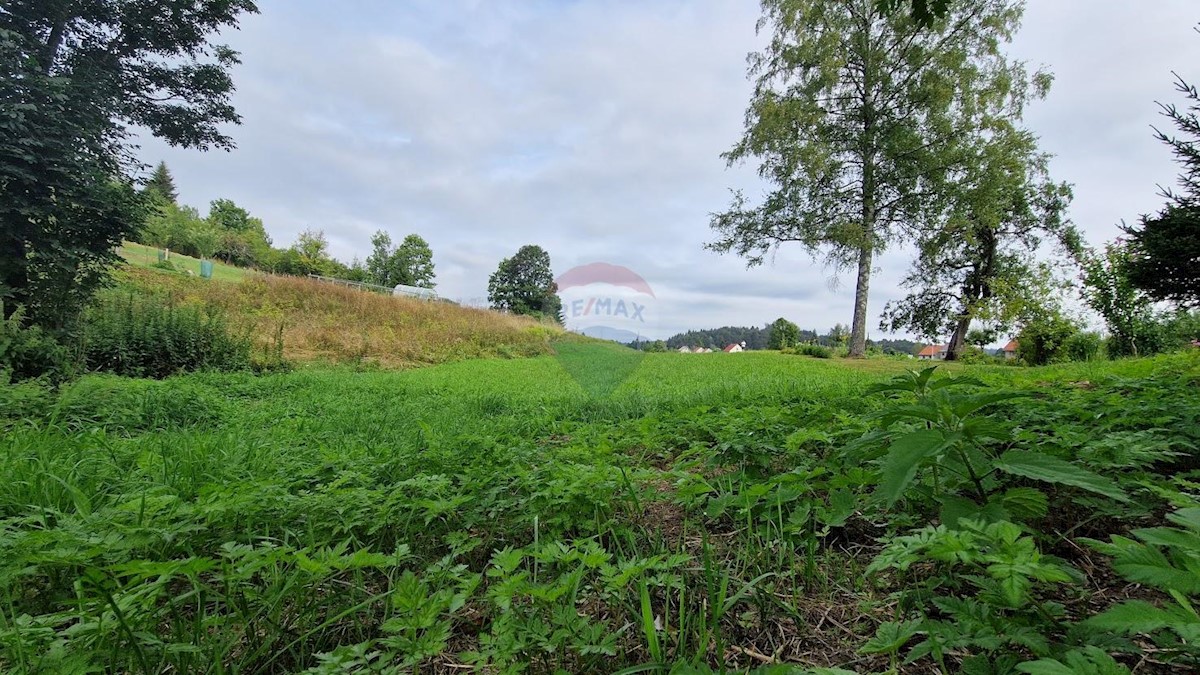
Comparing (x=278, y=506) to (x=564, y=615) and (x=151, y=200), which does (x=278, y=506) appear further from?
(x=151, y=200)

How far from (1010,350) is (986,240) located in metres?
5.70

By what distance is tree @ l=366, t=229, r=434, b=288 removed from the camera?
159 feet

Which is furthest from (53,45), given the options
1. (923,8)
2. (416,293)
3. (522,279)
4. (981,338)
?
(522,279)

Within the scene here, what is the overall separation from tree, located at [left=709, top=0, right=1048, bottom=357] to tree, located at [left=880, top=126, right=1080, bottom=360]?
2.36ft

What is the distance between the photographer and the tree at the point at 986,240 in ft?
40.7

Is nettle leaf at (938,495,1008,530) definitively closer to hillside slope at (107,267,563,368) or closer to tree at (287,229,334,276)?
hillside slope at (107,267,563,368)

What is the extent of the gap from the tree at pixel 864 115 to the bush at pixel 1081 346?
14.4 feet

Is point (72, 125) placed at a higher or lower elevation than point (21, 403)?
higher

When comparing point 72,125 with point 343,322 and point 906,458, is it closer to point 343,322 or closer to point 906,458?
point 343,322

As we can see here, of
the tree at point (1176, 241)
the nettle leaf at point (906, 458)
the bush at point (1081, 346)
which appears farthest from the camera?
the bush at point (1081, 346)

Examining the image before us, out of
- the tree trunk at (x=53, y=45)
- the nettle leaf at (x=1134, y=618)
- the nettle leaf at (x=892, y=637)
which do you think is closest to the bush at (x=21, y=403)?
the nettle leaf at (x=892, y=637)

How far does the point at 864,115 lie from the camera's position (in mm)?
13547

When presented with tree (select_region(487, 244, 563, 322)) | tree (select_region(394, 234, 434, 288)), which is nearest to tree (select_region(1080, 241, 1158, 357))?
tree (select_region(487, 244, 563, 322))

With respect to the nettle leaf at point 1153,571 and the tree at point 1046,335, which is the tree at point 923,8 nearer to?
the nettle leaf at point 1153,571
